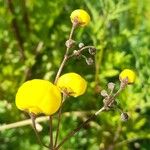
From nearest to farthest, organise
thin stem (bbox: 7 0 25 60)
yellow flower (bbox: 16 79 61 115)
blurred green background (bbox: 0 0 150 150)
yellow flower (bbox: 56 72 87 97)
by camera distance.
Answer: yellow flower (bbox: 16 79 61 115) → yellow flower (bbox: 56 72 87 97) → blurred green background (bbox: 0 0 150 150) → thin stem (bbox: 7 0 25 60)

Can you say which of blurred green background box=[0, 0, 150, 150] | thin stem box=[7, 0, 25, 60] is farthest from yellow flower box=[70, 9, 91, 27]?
thin stem box=[7, 0, 25, 60]

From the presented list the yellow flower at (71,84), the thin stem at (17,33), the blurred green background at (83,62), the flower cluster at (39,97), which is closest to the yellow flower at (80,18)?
the yellow flower at (71,84)

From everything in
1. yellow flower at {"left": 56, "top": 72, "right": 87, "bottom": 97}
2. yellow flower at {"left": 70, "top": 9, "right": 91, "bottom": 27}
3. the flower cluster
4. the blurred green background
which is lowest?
the blurred green background

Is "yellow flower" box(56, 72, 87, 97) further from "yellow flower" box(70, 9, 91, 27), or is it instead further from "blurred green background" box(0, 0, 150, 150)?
"blurred green background" box(0, 0, 150, 150)

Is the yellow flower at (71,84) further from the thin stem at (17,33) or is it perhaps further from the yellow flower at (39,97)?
the thin stem at (17,33)

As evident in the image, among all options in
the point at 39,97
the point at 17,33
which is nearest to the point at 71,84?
the point at 39,97

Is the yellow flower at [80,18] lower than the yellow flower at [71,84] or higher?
higher

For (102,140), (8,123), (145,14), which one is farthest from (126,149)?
(145,14)
